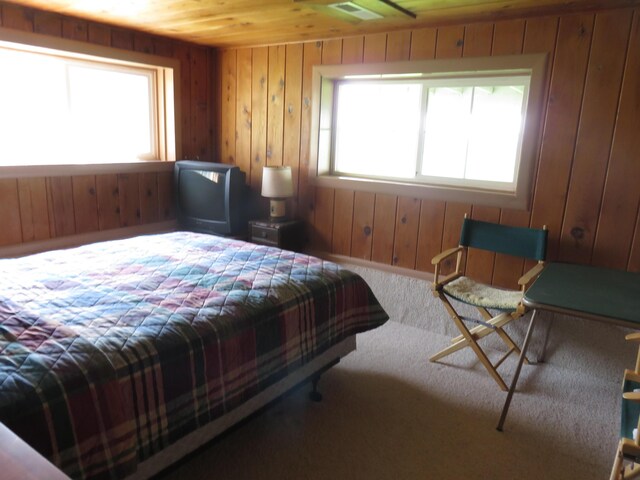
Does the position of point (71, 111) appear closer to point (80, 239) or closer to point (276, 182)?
point (80, 239)

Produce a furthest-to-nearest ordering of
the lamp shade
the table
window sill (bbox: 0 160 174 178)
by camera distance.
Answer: the lamp shade, window sill (bbox: 0 160 174 178), the table

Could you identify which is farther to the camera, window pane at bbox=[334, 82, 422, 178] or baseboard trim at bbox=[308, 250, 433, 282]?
window pane at bbox=[334, 82, 422, 178]

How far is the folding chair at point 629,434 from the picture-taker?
4.49 ft

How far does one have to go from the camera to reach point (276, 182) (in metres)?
3.66

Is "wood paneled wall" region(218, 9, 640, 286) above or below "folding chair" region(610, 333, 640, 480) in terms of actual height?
above

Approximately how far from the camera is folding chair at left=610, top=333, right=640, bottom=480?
1368 millimetres

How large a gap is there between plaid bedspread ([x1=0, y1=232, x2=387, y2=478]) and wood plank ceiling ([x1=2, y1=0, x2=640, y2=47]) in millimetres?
1508

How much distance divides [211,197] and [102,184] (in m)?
0.84

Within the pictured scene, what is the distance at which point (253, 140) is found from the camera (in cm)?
414

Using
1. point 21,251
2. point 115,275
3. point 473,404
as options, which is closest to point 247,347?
point 115,275

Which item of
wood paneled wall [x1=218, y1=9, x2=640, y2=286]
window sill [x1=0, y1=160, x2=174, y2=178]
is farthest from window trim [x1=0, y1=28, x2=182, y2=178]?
wood paneled wall [x1=218, y1=9, x2=640, y2=286]

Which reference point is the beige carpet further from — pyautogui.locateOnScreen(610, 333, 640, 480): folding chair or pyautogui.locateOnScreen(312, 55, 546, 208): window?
pyautogui.locateOnScreen(312, 55, 546, 208): window

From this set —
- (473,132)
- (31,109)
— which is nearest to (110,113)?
(31,109)

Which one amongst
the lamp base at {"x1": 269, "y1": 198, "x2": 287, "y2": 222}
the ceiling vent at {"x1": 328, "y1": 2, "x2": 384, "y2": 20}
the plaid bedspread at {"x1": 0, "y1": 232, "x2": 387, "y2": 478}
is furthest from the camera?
the lamp base at {"x1": 269, "y1": 198, "x2": 287, "y2": 222}
